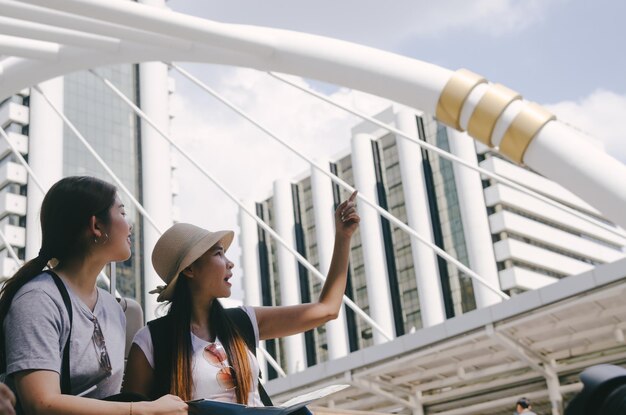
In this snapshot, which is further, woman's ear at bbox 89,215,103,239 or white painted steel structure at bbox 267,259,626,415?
white painted steel structure at bbox 267,259,626,415

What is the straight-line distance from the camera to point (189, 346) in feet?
6.12

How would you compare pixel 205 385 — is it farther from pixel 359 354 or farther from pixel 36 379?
pixel 359 354

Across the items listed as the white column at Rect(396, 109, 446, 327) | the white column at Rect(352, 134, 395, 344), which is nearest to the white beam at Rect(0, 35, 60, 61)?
the white column at Rect(396, 109, 446, 327)

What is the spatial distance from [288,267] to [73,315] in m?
48.0

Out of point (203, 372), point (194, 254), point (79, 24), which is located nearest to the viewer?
point (203, 372)

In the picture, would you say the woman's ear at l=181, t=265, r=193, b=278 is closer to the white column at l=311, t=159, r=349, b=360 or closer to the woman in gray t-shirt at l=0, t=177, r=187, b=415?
the woman in gray t-shirt at l=0, t=177, r=187, b=415

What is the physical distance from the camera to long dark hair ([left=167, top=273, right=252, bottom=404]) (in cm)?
180

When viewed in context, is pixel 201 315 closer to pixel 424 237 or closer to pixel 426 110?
pixel 426 110

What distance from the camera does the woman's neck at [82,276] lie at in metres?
1.69

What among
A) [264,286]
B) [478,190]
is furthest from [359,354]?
[264,286]

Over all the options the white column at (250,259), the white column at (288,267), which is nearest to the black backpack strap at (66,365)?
the white column at (288,267)

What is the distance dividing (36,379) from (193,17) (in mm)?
5617

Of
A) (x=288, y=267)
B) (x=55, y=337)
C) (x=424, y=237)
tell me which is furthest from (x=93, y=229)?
(x=288, y=267)

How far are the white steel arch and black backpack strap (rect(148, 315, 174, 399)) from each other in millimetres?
3875
